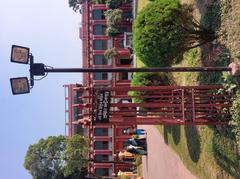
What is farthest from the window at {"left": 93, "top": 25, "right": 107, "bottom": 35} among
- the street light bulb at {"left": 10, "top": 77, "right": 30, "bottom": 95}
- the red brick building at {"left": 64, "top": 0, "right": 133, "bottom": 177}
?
the street light bulb at {"left": 10, "top": 77, "right": 30, "bottom": 95}

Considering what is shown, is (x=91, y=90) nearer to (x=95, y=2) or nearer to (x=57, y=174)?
(x=95, y=2)

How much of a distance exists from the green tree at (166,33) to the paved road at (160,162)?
17.5 ft

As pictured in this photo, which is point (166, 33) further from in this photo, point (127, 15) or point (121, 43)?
point (127, 15)

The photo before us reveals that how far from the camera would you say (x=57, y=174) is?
53.1 metres

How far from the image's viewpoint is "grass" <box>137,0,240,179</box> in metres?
14.4

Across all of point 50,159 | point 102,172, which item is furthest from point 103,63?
point 50,159

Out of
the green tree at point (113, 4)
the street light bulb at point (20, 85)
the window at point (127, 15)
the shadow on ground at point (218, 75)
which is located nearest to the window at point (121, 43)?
the window at point (127, 15)

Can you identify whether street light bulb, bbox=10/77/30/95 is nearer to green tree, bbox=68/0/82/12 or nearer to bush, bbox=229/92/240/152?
bush, bbox=229/92/240/152

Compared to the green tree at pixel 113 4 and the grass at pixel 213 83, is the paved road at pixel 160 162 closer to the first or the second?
the grass at pixel 213 83

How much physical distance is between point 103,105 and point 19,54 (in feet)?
9.42

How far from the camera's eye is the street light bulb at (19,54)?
12.3 meters

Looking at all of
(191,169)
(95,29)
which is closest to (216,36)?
(191,169)

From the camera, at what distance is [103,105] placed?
13.5m

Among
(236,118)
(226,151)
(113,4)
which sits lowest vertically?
(226,151)
